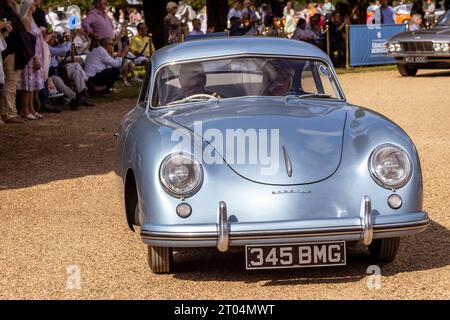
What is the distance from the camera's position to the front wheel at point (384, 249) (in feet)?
22.2

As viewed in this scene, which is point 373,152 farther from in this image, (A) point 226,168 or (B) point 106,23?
(B) point 106,23

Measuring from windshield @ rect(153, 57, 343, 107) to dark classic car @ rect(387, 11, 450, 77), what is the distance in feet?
53.6

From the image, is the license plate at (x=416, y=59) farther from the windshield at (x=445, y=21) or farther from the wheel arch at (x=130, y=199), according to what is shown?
the wheel arch at (x=130, y=199)

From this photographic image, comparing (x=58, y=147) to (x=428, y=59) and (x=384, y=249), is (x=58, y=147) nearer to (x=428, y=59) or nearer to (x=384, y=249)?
(x=384, y=249)

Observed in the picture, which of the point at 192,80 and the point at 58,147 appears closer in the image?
the point at 192,80

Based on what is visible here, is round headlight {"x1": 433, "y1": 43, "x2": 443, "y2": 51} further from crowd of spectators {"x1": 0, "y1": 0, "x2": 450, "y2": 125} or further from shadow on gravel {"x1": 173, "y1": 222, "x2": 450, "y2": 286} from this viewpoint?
shadow on gravel {"x1": 173, "y1": 222, "x2": 450, "y2": 286}

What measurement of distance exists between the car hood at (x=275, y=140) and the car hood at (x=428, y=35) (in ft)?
56.6

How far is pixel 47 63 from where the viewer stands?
17.3 m

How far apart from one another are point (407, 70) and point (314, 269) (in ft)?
62.6

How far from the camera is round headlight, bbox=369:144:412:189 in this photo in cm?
645

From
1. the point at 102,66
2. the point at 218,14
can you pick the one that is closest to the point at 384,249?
the point at 102,66

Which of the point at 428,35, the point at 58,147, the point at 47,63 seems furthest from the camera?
the point at 428,35

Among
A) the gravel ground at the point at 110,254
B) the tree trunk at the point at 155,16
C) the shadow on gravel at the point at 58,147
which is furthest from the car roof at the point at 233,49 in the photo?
the tree trunk at the point at 155,16

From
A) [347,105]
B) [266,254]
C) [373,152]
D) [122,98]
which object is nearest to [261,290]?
[266,254]
